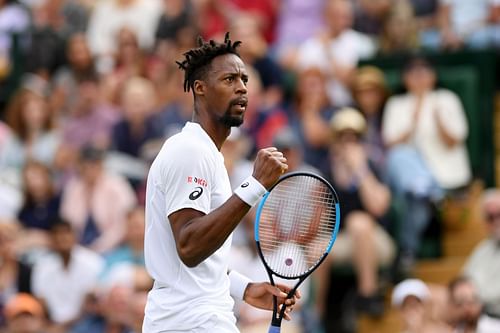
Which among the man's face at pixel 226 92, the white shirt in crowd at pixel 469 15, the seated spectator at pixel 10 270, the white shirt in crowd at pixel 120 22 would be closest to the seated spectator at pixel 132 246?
the seated spectator at pixel 10 270

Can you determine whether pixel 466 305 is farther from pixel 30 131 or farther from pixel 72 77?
pixel 72 77

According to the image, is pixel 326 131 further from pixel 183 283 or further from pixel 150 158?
pixel 183 283

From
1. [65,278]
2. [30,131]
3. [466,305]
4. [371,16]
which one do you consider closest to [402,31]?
[371,16]

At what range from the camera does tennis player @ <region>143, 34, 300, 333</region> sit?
5.36m

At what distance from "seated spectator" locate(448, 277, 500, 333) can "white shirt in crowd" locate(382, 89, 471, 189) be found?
186 cm

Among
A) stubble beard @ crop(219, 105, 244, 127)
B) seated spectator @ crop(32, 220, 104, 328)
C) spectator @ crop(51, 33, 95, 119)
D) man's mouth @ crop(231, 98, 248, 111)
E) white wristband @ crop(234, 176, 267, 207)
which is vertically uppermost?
spectator @ crop(51, 33, 95, 119)

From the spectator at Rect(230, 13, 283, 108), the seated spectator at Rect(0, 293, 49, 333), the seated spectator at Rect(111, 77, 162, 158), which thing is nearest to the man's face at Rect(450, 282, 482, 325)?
the seated spectator at Rect(0, 293, 49, 333)

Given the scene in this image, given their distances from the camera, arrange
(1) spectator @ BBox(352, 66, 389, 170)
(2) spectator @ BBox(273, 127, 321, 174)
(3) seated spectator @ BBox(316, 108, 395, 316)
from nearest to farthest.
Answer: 1. (3) seated spectator @ BBox(316, 108, 395, 316)
2. (2) spectator @ BBox(273, 127, 321, 174)
3. (1) spectator @ BBox(352, 66, 389, 170)

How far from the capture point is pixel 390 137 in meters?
11.3

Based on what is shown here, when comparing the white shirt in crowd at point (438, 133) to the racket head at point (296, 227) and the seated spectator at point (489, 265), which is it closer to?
the seated spectator at point (489, 265)

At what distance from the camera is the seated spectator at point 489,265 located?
9594mm

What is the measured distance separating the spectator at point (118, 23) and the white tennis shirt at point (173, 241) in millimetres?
7872

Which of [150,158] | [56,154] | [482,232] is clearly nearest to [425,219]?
[482,232]

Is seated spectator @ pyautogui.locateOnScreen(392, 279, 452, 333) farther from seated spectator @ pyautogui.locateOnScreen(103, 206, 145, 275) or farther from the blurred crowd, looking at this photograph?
seated spectator @ pyautogui.locateOnScreen(103, 206, 145, 275)
